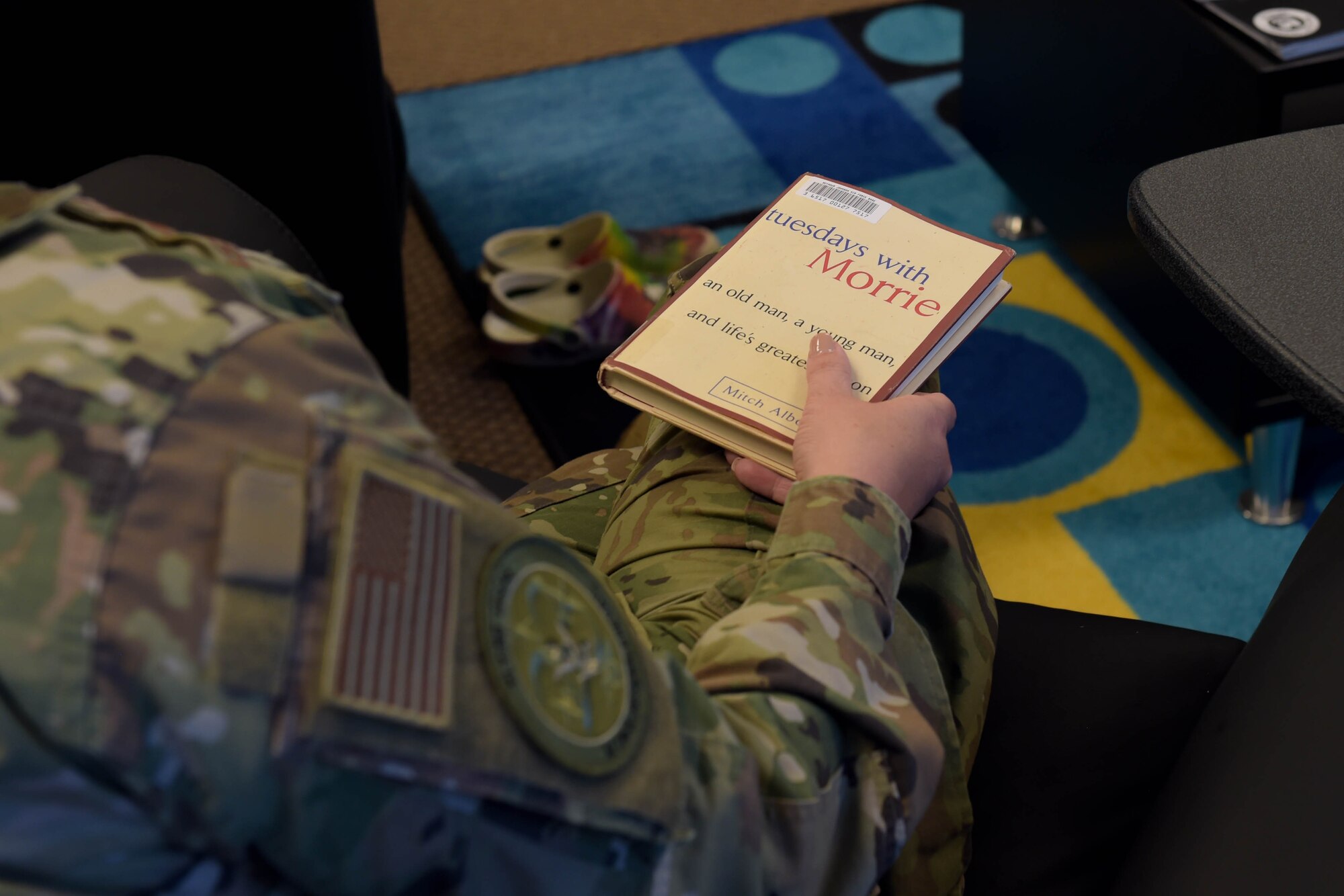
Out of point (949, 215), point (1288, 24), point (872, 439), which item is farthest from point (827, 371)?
point (949, 215)

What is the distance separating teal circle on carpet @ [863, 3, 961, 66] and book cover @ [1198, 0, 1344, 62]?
2.94 feet

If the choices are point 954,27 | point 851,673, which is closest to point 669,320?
point 851,673

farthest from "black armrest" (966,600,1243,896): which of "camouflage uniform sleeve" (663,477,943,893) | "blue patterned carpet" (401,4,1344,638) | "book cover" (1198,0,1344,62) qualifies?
"book cover" (1198,0,1344,62)

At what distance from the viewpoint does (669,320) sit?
75 centimetres

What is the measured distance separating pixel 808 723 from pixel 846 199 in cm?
42

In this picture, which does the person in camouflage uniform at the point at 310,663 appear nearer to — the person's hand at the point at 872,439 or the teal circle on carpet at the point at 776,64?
the person's hand at the point at 872,439

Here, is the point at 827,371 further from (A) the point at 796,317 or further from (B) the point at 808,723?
(B) the point at 808,723

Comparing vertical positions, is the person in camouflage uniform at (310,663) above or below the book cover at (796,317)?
above

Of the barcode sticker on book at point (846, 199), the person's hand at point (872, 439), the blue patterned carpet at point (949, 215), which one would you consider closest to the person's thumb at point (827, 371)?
the person's hand at point (872, 439)

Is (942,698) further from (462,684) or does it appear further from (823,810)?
(462,684)

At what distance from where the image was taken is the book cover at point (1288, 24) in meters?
1.09

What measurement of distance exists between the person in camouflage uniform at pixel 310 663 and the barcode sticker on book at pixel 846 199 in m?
0.36

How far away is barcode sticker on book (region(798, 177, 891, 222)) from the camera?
782 mm

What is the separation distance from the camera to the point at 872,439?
618mm
